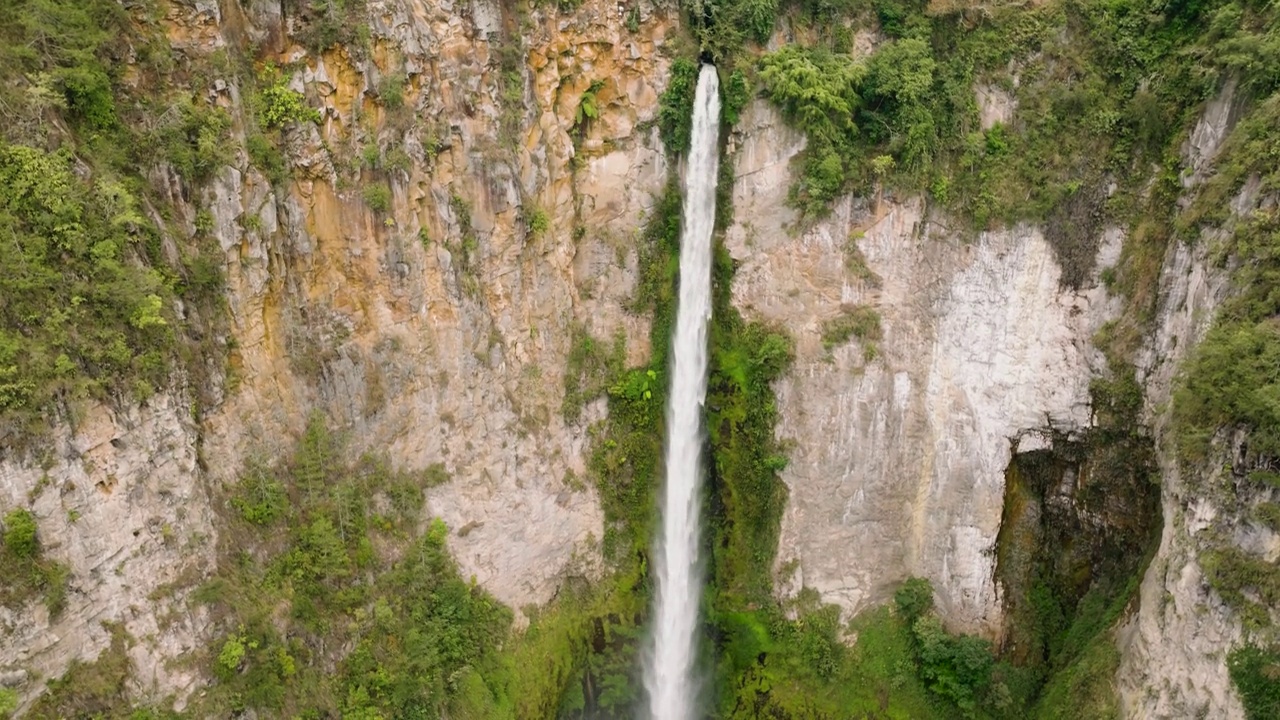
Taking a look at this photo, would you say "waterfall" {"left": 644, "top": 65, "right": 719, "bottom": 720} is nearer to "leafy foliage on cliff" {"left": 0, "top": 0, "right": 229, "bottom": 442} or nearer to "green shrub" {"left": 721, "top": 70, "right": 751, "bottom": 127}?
"green shrub" {"left": 721, "top": 70, "right": 751, "bottom": 127}

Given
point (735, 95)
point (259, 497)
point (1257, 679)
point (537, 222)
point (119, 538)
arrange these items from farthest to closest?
point (735, 95) → point (537, 222) → point (259, 497) → point (119, 538) → point (1257, 679)

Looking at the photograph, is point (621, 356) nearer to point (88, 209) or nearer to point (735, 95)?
point (735, 95)

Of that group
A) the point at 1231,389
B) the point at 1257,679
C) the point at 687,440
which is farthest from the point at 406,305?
the point at 1257,679

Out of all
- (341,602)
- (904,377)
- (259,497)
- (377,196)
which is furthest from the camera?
(904,377)

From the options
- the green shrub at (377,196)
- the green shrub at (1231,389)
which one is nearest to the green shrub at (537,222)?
the green shrub at (377,196)

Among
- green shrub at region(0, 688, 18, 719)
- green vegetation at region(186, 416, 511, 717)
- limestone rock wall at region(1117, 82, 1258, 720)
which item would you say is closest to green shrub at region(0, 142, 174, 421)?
green vegetation at region(186, 416, 511, 717)

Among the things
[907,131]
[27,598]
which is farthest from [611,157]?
[27,598]

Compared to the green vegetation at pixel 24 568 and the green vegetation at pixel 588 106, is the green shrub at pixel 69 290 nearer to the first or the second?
the green vegetation at pixel 24 568
